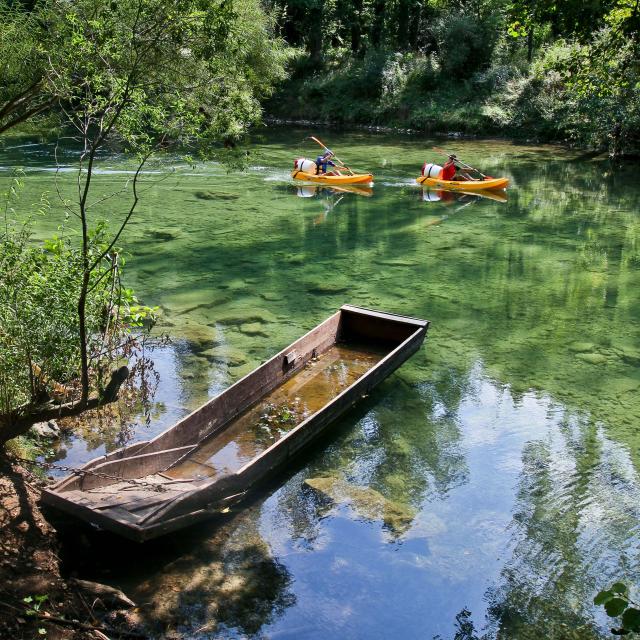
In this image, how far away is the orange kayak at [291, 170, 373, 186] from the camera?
63.7ft

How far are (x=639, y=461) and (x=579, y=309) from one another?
445cm

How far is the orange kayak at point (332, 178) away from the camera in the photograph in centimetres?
1942

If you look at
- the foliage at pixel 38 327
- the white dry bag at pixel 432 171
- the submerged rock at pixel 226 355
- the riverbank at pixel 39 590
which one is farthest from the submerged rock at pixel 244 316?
the white dry bag at pixel 432 171

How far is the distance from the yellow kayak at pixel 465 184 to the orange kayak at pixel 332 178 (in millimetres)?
1360

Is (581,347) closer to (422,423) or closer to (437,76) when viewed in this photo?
(422,423)

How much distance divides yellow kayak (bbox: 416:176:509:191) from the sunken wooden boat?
1006 centimetres

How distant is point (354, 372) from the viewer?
9062mm

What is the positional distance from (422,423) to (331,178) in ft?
39.5

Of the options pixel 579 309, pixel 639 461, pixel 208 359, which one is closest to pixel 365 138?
pixel 579 309

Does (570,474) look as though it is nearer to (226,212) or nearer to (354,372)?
(354,372)

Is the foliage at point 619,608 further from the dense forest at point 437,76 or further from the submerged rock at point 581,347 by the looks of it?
the dense forest at point 437,76

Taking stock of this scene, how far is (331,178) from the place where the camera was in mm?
19297

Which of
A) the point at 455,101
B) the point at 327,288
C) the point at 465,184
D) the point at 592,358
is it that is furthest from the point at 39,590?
the point at 455,101

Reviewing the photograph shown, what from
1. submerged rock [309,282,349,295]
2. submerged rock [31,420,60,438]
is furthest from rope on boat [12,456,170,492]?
submerged rock [309,282,349,295]
